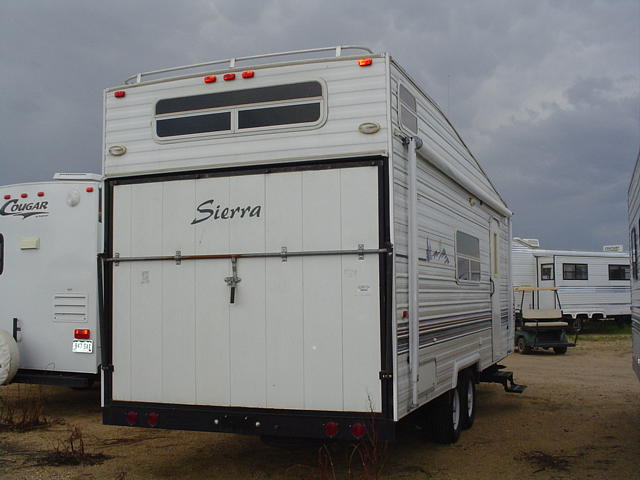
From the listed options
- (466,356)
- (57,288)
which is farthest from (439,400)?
(57,288)

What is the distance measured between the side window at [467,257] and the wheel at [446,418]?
124cm

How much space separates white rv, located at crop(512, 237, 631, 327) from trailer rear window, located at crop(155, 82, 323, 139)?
19.6 m

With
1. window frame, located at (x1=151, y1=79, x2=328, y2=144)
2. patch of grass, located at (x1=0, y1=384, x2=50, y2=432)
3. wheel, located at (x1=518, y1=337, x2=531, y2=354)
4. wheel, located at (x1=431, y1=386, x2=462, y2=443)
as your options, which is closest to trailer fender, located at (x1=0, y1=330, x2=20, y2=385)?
patch of grass, located at (x1=0, y1=384, x2=50, y2=432)

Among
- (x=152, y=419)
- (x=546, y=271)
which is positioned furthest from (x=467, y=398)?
(x=546, y=271)

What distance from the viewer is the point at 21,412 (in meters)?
8.98

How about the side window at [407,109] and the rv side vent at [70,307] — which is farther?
the rv side vent at [70,307]

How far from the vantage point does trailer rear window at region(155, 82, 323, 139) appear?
5.41m

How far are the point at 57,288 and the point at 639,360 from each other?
22.9 ft

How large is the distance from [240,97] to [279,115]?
0.41 m

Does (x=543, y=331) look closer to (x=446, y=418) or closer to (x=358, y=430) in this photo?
(x=446, y=418)

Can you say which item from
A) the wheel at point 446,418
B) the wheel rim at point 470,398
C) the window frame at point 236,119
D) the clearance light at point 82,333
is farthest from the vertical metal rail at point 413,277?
the clearance light at point 82,333

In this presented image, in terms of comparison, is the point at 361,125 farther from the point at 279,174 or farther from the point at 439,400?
the point at 439,400

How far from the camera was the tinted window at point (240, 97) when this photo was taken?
5422mm

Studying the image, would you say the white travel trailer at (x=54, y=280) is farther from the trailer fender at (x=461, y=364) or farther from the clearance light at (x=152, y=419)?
the trailer fender at (x=461, y=364)
